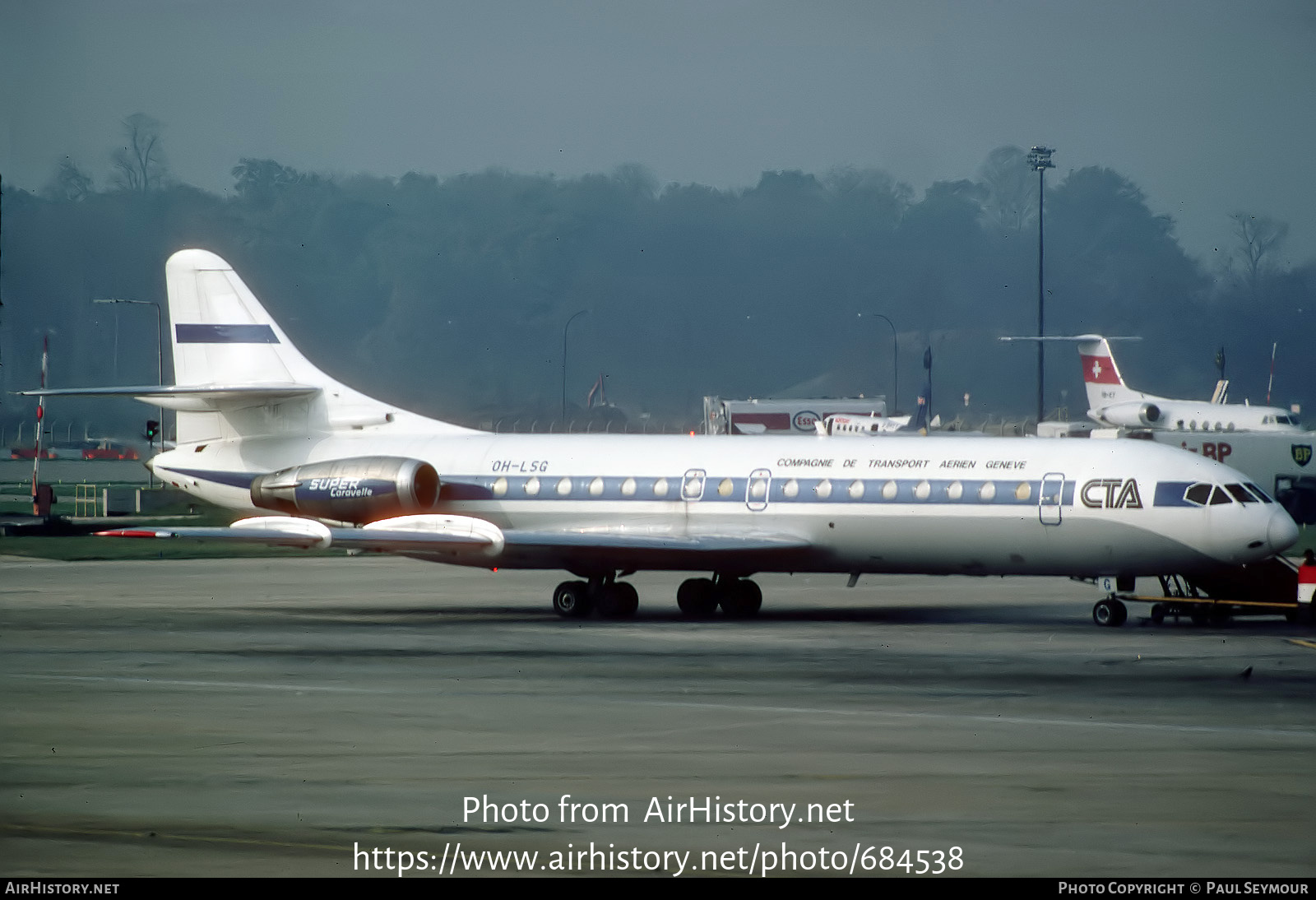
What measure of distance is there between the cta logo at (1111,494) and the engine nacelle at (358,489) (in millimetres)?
11919

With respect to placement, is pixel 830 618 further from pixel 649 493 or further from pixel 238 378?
pixel 238 378

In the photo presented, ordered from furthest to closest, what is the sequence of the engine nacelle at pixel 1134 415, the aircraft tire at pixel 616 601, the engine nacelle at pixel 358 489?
the engine nacelle at pixel 1134 415 < the engine nacelle at pixel 358 489 < the aircraft tire at pixel 616 601

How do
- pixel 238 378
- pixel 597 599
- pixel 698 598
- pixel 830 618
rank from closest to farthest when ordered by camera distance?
pixel 830 618
pixel 597 599
pixel 698 598
pixel 238 378

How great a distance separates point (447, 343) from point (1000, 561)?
162m

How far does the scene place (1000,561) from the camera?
29750 millimetres

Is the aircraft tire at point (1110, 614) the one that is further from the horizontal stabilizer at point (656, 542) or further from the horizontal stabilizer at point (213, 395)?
the horizontal stabilizer at point (213, 395)

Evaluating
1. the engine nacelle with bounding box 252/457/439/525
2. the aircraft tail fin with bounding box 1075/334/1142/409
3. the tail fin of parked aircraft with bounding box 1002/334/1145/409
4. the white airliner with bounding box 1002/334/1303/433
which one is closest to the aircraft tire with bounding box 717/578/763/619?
the engine nacelle with bounding box 252/457/439/525

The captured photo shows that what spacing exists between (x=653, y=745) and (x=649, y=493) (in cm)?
1540

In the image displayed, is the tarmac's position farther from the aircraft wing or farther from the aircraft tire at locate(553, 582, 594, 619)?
the aircraft wing

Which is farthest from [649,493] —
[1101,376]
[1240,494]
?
[1101,376]

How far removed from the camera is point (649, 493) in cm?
3189

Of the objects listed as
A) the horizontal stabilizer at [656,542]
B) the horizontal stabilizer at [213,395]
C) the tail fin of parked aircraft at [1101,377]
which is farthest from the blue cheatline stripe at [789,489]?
the tail fin of parked aircraft at [1101,377]

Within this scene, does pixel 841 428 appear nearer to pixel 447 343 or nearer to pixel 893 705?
pixel 893 705

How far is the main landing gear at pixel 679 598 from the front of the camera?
31.6 meters
